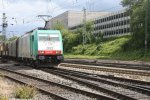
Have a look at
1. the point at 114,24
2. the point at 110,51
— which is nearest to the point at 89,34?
the point at 114,24

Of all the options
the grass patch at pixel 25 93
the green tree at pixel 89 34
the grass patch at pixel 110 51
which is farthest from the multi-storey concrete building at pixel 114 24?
the grass patch at pixel 25 93

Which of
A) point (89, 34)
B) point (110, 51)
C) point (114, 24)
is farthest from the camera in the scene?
point (114, 24)

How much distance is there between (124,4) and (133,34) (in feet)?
31.7

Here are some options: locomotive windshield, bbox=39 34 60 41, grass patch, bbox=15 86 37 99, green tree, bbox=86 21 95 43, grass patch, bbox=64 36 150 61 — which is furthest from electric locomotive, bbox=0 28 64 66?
green tree, bbox=86 21 95 43

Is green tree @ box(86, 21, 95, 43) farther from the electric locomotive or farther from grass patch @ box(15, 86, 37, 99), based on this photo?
grass patch @ box(15, 86, 37, 99)

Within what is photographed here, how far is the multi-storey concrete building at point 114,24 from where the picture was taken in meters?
110

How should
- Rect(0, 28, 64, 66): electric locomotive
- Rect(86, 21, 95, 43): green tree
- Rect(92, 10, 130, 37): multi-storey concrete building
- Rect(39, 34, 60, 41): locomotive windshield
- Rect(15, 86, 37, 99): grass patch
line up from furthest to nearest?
1. Rect(92, 10, 130, 37): multi-storey concrete building
2. Rect(86, 21, 95, 43): green tree
3. Rect(39, 34, 60, 41): locomotive windshield
4. Rect(0, 28, 64, 66): electric locomotive
5. Rect(15, 86, 37, 99): grass patch

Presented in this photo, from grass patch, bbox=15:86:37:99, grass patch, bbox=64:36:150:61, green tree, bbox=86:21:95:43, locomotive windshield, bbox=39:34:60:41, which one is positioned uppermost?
green tree, bbox=86:21:95:43

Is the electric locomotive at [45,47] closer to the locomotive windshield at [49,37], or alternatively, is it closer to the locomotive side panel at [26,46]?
the locomotive windshield at [49,37]

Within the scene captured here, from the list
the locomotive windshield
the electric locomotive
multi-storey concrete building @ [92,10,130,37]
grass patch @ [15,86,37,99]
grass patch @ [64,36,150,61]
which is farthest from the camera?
multi-storey concrete building @ [92,10,130,37]

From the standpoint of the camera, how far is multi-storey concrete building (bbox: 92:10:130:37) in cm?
10986

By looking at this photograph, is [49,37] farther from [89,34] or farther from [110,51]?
[89,34]

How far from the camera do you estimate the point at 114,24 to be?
119m

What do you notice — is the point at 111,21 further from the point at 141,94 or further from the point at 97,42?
the point at 141,94
